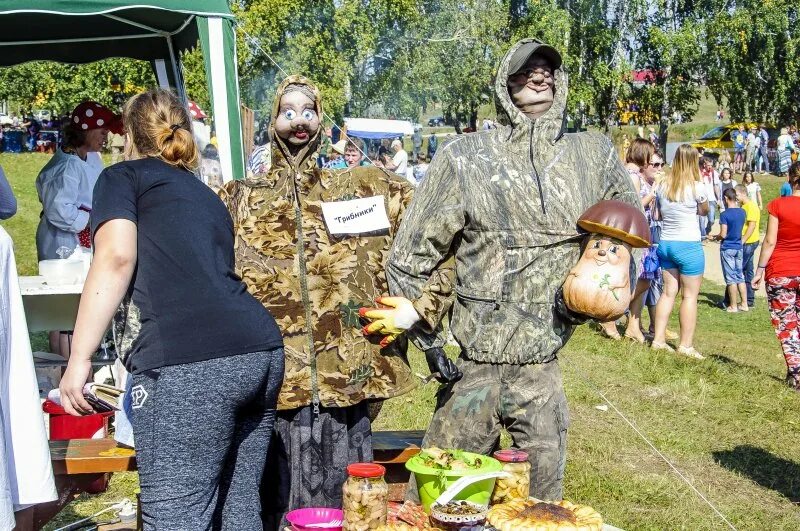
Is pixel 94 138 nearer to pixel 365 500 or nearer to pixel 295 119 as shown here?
pixel 295 119

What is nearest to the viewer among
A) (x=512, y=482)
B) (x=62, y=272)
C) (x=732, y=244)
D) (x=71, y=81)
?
(x=512, y=482)

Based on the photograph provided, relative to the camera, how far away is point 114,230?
254cm

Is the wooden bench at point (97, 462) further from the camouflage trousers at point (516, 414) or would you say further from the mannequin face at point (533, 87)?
the mannequin face at point (533, 87)

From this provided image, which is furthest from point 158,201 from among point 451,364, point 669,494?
point 669,494

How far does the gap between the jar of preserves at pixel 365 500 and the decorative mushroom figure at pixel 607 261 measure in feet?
2.70

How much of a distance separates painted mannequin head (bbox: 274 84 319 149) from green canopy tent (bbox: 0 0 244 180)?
3.60m

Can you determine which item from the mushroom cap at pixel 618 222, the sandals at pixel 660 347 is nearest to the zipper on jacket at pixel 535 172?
the mushroom cap at pixel 618 222

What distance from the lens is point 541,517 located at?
8.08 feet

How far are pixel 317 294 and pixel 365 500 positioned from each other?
2.90 feet

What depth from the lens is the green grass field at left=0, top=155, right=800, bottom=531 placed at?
188 inches

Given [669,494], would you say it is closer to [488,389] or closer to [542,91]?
[488,389]

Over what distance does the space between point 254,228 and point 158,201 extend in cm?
65

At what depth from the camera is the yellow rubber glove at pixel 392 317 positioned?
121 inches

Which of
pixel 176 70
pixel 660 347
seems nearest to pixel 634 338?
pixel 660 347
